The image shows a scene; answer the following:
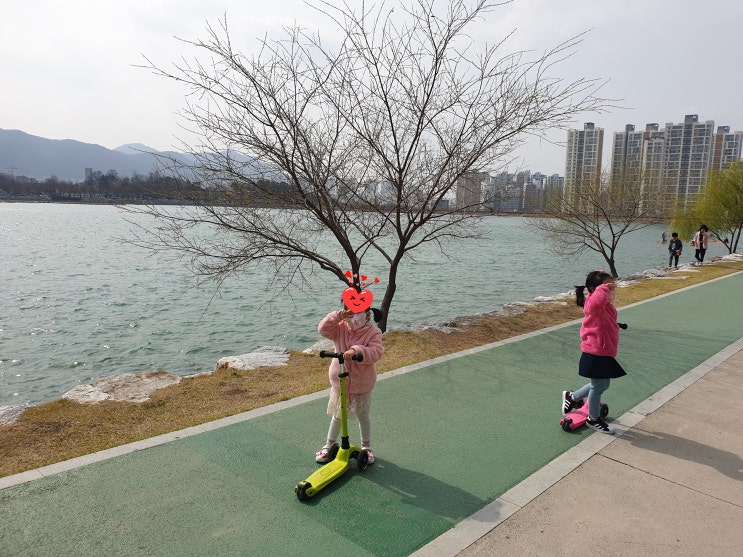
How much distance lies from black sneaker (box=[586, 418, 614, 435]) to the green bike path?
0.11 meters

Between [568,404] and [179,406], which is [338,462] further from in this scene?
[568,404]

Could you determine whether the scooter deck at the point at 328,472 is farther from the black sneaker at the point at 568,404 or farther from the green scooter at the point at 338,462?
the black sneaker at the point at 568,404

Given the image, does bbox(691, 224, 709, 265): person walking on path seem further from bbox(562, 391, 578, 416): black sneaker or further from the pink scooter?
bbox(562, 391, 578, 416): black sneaker

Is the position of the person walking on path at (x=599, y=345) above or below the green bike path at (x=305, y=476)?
above

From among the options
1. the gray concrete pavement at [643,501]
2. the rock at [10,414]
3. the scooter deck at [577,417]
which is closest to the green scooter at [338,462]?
the gray concrete pavement at [643,501]

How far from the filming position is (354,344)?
3959mm

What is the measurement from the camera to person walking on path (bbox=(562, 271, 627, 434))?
4801mm

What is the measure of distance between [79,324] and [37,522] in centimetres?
1298

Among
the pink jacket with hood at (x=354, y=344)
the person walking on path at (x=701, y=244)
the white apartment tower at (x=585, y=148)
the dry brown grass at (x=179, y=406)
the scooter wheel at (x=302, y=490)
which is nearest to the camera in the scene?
the scooter wheel at (x=302, y=490)

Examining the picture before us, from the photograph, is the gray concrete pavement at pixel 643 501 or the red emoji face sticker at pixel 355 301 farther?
the red emoji face sticker at pixel 355 301

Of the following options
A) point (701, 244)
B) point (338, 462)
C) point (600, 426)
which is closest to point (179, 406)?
point (338, 462)

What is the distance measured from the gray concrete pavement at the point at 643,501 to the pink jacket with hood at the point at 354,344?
4.05 ft

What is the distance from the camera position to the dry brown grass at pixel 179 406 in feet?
14.5

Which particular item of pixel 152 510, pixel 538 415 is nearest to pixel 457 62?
pixel 538 415
